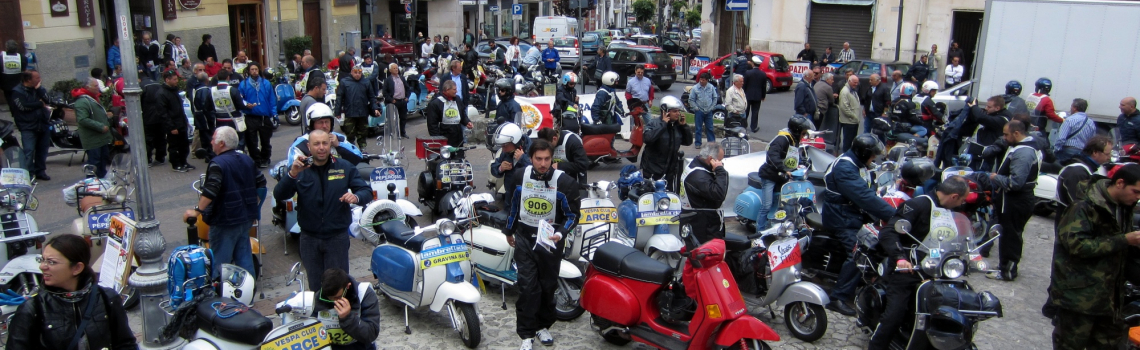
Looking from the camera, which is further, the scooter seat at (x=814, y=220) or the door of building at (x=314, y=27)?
the door of building at (x=314, y=27)

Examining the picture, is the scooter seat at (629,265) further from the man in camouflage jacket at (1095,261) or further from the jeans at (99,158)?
the jeans at (99,158)

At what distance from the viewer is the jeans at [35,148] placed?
35.5 ft

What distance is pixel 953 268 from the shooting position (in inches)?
206

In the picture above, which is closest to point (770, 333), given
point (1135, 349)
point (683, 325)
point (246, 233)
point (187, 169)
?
point (683, 325)

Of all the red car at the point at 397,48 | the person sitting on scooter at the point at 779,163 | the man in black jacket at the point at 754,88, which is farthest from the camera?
the red car at the point at 397,48

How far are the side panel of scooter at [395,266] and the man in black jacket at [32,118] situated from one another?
21.6ft

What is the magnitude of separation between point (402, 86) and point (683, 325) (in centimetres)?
1009

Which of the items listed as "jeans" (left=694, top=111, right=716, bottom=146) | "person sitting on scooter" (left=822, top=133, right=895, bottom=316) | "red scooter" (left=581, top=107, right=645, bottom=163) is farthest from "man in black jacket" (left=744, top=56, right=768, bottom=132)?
"person sitting on scooter" (left=822, top=133, right=895, bottom=316)

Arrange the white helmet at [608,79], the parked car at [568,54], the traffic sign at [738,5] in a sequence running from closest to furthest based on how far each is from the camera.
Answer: the white helmet at [608,79] < the traffic sign at [738,5] < the parked car at [568,54]

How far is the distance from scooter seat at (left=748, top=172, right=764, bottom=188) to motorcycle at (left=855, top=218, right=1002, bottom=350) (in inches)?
138

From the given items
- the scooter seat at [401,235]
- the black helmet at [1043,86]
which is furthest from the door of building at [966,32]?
the scooter seat at [401,235]

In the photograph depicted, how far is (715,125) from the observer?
1597 centimetres

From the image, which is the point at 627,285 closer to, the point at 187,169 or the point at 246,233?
the point at 246,233

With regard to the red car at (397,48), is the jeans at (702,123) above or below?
below
